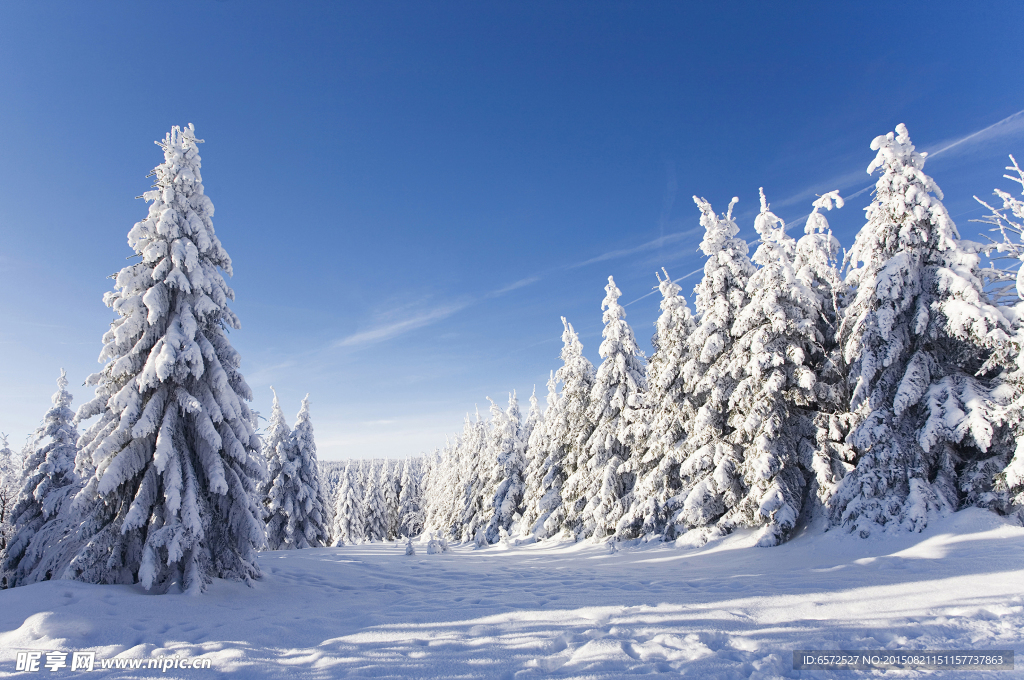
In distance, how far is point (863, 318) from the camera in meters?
13.8

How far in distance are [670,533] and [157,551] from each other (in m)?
16.9

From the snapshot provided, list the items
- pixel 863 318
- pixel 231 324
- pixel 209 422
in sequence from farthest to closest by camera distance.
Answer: pixel 863 318, pixel 231 324, pixel 209 422

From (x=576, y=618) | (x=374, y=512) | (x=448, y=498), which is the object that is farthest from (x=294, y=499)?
(x=374, y=512)

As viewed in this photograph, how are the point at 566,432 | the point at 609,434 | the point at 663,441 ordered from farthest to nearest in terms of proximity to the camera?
the point at 566,432 < the point at 609,434 < the point at 663,441

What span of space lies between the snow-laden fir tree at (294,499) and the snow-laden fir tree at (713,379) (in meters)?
24.3

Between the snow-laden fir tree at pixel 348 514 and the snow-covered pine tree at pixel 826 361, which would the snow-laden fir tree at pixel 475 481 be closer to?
the snow-laden fir tree at pixel 348 514

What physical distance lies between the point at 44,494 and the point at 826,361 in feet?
110

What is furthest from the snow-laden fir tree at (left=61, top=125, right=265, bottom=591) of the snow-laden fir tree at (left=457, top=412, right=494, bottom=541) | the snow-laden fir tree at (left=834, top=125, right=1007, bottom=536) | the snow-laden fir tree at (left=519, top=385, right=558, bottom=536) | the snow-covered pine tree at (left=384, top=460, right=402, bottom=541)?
the snow-covered pine tree at (left=384, top=460, right=402, bottom=541)

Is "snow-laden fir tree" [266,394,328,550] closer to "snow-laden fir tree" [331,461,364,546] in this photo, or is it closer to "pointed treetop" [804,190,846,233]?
"snow-laden fir tree" [331,461,364,546]

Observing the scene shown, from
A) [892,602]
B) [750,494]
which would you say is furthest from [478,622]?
[750,494]

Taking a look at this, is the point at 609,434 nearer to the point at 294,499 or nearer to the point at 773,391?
the point at 773,391

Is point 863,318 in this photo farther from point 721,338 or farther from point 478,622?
point 478,622

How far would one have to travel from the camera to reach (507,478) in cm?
3666

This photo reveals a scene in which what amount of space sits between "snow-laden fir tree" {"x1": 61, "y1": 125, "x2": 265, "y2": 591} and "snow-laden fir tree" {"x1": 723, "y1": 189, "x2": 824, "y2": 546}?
49.7 ft
